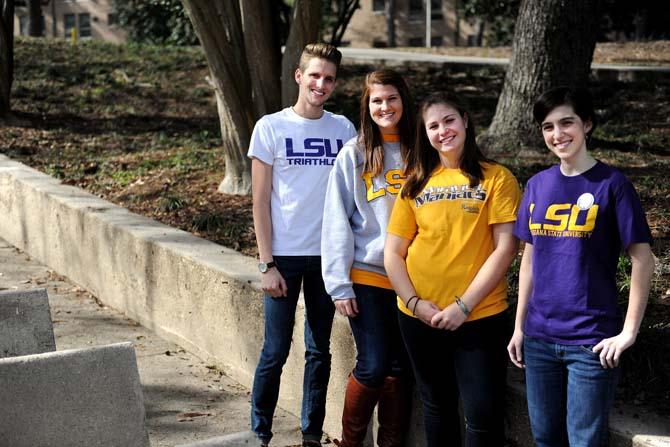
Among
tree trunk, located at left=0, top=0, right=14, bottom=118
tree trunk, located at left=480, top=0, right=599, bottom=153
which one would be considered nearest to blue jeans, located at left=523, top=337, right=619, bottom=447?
tree trunk, located at left=480, top=0, right=599, bottom=153

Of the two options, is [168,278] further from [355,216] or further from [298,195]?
[355,216]

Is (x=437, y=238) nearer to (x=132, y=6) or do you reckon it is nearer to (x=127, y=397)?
(x=127, y=397)

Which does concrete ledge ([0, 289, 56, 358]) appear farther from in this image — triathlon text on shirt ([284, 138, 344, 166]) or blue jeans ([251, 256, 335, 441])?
triathlon text on shirt ([284, 138, 344, 166])

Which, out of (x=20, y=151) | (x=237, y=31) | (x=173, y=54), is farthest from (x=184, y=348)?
(x=173, y=54)

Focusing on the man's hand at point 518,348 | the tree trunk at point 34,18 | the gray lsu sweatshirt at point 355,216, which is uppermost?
the tree trunk at point 34,18

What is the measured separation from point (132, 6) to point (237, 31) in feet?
95.0

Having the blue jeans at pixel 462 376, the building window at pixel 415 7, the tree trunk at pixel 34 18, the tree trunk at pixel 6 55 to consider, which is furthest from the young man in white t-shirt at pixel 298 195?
the building window at pixel 415 7

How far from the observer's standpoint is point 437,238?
3.89 meters

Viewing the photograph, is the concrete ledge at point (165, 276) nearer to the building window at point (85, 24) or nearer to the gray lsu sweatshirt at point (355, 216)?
the gray lsu sweatshirt at point (355, 216)

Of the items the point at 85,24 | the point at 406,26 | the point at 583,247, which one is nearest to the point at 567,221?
the point at 583,247

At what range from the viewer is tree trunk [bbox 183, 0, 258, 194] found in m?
8.36

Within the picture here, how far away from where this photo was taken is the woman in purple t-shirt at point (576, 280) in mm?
3402

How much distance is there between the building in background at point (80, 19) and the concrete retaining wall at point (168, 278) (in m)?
51.1

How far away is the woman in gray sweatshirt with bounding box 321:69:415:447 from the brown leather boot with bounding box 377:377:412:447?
127 mm
